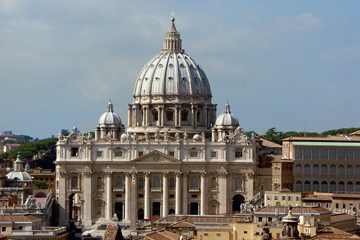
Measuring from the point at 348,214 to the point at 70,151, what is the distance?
54.3 m

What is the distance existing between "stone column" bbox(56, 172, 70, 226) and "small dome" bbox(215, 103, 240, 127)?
1136 inches

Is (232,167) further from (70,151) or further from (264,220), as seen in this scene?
(264,220)

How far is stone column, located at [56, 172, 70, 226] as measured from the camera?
172 m

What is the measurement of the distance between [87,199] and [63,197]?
3425 millimetres

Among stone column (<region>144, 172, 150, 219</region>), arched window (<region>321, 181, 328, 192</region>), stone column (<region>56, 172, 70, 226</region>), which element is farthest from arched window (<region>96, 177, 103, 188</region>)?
arched window (<region>321, 181, 328, 192</region>)

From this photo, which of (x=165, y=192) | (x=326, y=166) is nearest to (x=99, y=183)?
(x=165, y=192)

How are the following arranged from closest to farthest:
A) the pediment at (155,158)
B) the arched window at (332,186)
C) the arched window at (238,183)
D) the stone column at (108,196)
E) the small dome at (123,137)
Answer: the arched window at (332,186), the stone column at (108,196), the pediment at (155,158), the arched window at (238,183), the small dome at (123,137)

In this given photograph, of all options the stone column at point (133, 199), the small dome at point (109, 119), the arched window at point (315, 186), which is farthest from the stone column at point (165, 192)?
the small dome at point (109, 119)

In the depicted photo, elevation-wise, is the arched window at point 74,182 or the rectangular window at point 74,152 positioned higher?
the rectangular window at point 74,152

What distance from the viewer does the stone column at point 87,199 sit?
172887 millimetres

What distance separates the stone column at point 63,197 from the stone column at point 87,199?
2.61 meters

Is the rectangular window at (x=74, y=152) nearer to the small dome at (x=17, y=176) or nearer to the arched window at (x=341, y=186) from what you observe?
the small dome at (x=17, y=176)

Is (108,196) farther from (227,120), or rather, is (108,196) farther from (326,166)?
(326,166)

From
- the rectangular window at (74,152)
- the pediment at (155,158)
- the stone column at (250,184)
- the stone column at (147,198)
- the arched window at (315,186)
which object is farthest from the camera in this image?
the rectangular window at (74,152)
